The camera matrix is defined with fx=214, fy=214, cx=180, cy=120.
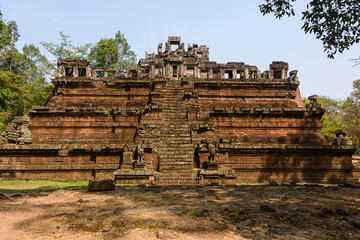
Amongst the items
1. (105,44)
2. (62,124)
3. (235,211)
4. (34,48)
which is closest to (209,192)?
(235,211)

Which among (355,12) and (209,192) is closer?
(209,192)

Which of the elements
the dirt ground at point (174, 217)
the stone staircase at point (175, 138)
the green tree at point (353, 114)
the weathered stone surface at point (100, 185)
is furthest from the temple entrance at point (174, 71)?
the green tree at point (353, 114)

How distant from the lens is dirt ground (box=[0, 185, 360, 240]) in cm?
408

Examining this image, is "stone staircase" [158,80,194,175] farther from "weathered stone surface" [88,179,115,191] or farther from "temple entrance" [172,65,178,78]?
"temple entrance" [172,65,178,78]

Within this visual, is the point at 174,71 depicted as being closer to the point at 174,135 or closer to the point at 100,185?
the point at 174,135

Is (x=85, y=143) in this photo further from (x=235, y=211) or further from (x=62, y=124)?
(x=235, y=211)

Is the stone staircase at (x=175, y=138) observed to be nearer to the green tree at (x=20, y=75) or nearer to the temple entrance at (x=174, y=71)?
the temple entrance at (x=174, y=71)

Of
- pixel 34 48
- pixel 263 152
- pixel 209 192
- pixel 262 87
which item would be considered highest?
pixel 34 48

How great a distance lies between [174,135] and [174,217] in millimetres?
9322

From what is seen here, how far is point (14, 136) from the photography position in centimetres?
1350

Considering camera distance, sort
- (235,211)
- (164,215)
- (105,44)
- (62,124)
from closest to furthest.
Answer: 1. (164,215)
2. (235,211)
3. (62,124)
4. (105,44)

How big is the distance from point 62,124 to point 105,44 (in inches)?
1303

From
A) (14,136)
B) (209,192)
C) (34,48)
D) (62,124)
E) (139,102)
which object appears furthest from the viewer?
(34,48)

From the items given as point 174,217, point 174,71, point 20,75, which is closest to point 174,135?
point 174,217
